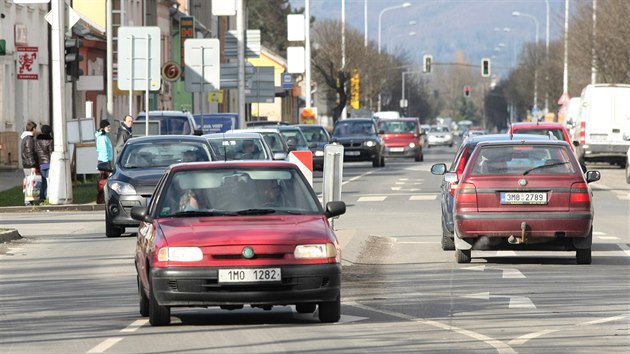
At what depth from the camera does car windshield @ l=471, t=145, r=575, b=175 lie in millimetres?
19156

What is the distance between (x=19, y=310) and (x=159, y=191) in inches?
66.0

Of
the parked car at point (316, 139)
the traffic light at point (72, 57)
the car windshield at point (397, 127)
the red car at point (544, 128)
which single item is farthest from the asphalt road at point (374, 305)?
the car windshield at point (397, 127)

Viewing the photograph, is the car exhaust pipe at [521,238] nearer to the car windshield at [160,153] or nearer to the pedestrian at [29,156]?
the car windshield at [160,153]

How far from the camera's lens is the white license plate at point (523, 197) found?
Answer: 743 inches

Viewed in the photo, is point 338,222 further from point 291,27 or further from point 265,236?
point 291,27

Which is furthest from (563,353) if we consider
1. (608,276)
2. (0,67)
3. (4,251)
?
(0,67)

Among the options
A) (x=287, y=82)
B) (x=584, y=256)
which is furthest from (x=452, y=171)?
(x=287, y=82)

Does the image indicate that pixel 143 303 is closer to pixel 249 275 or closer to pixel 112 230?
pixel 249 275

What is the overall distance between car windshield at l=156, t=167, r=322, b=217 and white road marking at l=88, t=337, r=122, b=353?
167 centimetres

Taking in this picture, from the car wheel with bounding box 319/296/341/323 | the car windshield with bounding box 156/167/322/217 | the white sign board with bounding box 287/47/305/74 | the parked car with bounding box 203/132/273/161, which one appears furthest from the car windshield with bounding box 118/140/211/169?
the white sign board with bounding box 287/47/305/74

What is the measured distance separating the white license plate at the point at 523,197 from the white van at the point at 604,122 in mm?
36038

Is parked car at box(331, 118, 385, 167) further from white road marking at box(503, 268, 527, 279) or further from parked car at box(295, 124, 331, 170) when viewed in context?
white road marking at box(503, 268, 527, 279)

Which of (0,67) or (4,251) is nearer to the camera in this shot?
(4,251)

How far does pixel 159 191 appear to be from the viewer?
14.0 metres
